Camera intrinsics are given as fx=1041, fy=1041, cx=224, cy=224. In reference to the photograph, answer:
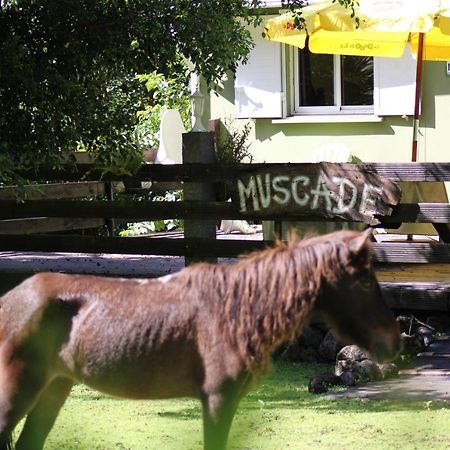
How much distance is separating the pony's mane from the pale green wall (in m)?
9.57

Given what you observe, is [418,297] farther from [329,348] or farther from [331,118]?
[331,118]

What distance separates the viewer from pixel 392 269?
10.1 m

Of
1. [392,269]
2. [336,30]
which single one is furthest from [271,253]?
[336,30]

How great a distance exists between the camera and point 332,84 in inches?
574

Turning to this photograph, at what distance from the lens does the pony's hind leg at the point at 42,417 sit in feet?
15.0

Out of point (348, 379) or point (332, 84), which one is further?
point (332, 84)

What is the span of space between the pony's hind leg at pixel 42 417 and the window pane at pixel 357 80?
1028 cm

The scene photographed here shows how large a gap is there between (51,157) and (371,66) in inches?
286

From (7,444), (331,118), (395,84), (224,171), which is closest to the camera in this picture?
(7,444)

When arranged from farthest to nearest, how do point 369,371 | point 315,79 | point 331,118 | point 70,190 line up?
point 315,79 → point 331,118 → point 70,190 → point 369,371

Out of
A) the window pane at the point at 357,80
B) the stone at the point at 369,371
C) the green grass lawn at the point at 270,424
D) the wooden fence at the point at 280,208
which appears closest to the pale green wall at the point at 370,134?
the window pane at the point at 357,80

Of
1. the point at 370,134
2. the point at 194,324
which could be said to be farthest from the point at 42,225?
the point at 194,324

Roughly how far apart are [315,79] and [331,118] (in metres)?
0.81

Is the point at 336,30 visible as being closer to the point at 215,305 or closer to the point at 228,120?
the point at 228,120
